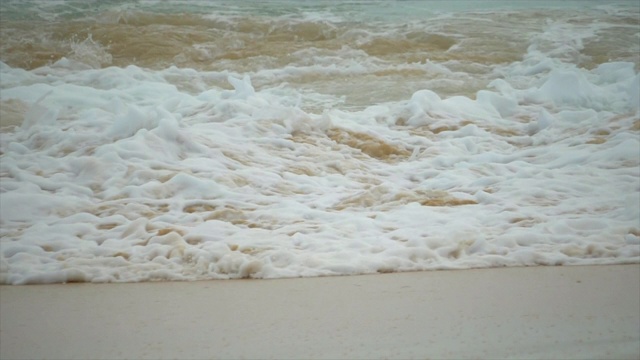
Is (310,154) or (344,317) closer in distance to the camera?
(344,317)

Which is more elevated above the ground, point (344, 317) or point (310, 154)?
point (344, 317)

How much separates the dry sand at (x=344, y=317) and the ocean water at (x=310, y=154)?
18 centimetres

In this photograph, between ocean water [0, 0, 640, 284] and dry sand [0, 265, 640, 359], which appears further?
ocean water [0, 0, 640, 284]

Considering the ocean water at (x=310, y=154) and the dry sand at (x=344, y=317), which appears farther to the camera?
the ocean water at (x=310, y=154)

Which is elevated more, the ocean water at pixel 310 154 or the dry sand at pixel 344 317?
the dry sand at pixel 344 317

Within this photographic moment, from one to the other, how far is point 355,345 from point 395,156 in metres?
2.80

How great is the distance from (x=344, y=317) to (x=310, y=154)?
8.05 feet

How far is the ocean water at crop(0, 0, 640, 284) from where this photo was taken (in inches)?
130

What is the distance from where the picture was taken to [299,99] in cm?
652

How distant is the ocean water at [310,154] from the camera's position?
10.9 ft

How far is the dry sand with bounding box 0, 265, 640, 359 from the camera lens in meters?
2.37

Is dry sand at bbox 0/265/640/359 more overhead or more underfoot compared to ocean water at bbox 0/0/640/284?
more overhead

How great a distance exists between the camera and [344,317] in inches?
102

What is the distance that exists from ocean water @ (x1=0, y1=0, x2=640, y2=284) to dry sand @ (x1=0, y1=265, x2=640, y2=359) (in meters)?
0.18
